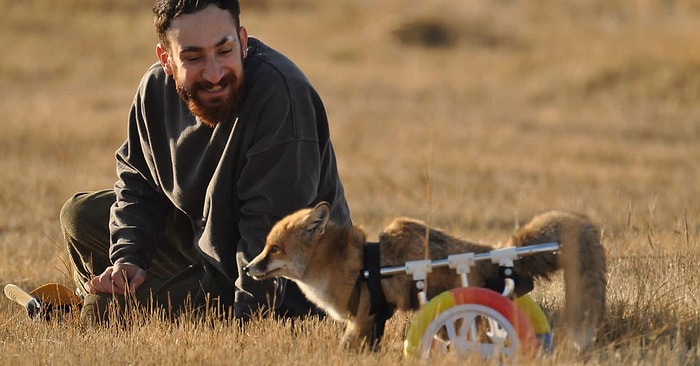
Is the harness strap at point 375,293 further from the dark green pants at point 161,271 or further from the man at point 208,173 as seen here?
the dark green pants at point 161,271

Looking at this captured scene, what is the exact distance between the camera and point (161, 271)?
6766 mm

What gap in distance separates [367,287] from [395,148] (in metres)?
11.1

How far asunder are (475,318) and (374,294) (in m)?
0.48

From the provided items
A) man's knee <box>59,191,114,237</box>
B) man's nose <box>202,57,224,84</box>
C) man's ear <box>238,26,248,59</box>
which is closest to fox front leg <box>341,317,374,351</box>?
man's nose <box>202,57,224,84</box>

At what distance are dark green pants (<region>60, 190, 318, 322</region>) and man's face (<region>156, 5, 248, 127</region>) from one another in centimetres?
101

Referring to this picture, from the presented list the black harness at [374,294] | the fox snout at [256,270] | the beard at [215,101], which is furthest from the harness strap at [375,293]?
the beard at [215,101]

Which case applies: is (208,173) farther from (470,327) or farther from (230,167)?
(470,327)

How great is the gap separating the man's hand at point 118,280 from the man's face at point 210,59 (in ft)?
3.40

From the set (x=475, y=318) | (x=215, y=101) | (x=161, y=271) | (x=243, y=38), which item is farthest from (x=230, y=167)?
(x=475, y=318)

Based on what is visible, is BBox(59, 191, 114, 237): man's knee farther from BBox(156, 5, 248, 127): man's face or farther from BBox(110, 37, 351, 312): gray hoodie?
BBox(156, 5, 248, 127): man's face

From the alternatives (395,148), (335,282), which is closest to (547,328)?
(335,282)

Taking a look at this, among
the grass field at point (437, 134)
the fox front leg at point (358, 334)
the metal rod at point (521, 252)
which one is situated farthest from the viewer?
the grass field at point (437, 134)

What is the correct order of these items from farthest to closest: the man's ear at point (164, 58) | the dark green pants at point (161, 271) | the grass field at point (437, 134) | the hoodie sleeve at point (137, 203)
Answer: the hoodie sleeve at point (137, 203)
the dark green pants at point (161, 271)
the man's ear at point (164, 58)
the grass field at point (437, 134)

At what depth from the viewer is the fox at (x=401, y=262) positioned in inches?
194
